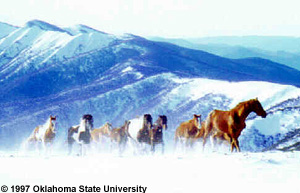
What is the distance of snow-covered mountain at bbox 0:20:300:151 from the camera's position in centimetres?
8569

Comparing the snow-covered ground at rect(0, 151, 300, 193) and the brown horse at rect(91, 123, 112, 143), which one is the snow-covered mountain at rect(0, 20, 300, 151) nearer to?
the brown horse at rect(91, 123, 112, 143)

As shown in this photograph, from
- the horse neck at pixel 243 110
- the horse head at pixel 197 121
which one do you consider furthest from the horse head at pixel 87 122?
the horse neck at pixel 243 110

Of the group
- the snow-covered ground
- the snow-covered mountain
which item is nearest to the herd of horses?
the snow-covered ground

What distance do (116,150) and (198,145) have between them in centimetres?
591

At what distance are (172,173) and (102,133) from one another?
16196mm

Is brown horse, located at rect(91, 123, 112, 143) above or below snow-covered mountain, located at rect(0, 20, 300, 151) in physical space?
below

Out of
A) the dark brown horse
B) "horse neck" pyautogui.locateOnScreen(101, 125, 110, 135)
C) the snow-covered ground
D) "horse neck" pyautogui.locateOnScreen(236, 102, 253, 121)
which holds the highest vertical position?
"horse neck" pyautogui.locateOnScreen(236, 102, 253, 121)

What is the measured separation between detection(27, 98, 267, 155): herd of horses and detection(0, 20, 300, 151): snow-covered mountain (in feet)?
90.7

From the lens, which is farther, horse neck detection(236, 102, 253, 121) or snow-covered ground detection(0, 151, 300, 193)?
horse neck detection(236, 102, 253, 121)

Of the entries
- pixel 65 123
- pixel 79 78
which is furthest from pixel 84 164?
pixel 79 78

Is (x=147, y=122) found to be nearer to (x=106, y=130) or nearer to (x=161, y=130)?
(x=161, y=130)

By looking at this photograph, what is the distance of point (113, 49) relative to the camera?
196 meters

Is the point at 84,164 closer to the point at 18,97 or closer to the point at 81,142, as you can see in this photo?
the point at 81,142

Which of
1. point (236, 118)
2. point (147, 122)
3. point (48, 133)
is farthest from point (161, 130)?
point (48, 133)
